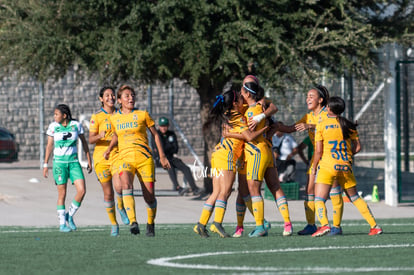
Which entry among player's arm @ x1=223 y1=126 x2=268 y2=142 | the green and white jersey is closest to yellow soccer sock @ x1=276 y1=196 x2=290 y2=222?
player's arm @ x1=223 y1=126 x2=268 y2=142

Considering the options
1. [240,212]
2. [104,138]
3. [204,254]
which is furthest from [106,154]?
[204,254]

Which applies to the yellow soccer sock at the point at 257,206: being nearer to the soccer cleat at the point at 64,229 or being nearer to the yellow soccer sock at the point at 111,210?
the yellow soccer sock at the point at 111,210

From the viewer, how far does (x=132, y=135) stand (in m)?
11.5

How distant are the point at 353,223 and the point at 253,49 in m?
4.35

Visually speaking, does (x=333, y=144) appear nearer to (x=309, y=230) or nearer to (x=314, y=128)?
(x=314, y=128)

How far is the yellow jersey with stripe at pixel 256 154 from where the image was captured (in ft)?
36.7

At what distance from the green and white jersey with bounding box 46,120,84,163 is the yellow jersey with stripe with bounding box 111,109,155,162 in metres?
1.88

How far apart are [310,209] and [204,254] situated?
3.04m

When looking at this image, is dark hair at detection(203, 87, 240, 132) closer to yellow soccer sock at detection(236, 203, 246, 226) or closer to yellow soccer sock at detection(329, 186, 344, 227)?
yellow soccer sock at detection(236, 203, 246, 226)

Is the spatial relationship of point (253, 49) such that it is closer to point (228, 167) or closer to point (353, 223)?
point (353, 223)

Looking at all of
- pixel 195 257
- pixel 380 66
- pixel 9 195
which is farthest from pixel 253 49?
pixel 195 257

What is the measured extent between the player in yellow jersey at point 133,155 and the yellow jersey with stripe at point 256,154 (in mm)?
1019

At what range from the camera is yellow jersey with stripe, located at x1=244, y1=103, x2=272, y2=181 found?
36.7ft

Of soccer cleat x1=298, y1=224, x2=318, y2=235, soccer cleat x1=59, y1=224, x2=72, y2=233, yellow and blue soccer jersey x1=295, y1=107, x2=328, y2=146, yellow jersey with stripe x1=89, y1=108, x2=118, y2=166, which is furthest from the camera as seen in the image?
soccer cleat x1=59, y1=224, x2=72, y2=233
